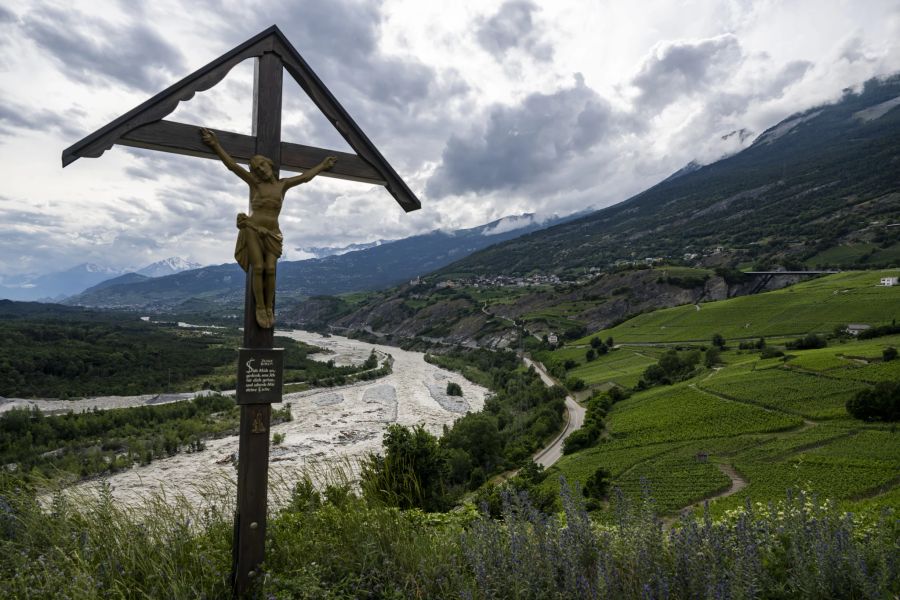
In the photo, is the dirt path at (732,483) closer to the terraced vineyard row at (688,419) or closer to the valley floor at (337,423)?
the terraced vineyard row at (688,419)

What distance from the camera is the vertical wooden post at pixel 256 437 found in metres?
4.59

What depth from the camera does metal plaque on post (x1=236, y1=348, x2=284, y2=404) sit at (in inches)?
192

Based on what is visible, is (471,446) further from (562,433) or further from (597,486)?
(562,433)

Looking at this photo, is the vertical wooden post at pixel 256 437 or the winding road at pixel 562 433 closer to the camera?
the vertical wooden post at pixel 256 437

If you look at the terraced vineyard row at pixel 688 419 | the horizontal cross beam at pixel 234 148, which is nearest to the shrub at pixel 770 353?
the terraced vineyard row at pixel 688 419

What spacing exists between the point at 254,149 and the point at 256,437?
3.18 meters

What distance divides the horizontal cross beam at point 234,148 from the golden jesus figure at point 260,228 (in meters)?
0.17

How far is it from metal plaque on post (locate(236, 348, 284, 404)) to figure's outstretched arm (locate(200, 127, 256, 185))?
1.84 metres

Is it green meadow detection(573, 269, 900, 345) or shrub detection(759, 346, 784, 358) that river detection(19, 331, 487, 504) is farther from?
green meadow detection(573, 269, 900, 345)

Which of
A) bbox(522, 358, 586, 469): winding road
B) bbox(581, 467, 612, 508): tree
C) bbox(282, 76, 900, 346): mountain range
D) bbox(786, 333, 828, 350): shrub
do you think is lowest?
bbox(522, 358, 586, 469): winding road

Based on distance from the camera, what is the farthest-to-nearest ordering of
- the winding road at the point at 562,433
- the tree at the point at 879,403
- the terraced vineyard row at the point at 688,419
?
1. the winding road at the point at 562,433
2. the terraced vineyard row at the point at 688,419
3. the tree at the point at 879,403

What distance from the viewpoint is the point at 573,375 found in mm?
65625

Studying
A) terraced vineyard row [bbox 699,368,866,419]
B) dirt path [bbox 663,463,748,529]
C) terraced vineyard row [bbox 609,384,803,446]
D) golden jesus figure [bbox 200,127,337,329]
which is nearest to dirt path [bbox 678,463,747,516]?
dirt path [bbox 663,463,748,529]

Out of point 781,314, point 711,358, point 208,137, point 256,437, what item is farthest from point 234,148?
point 781,314
